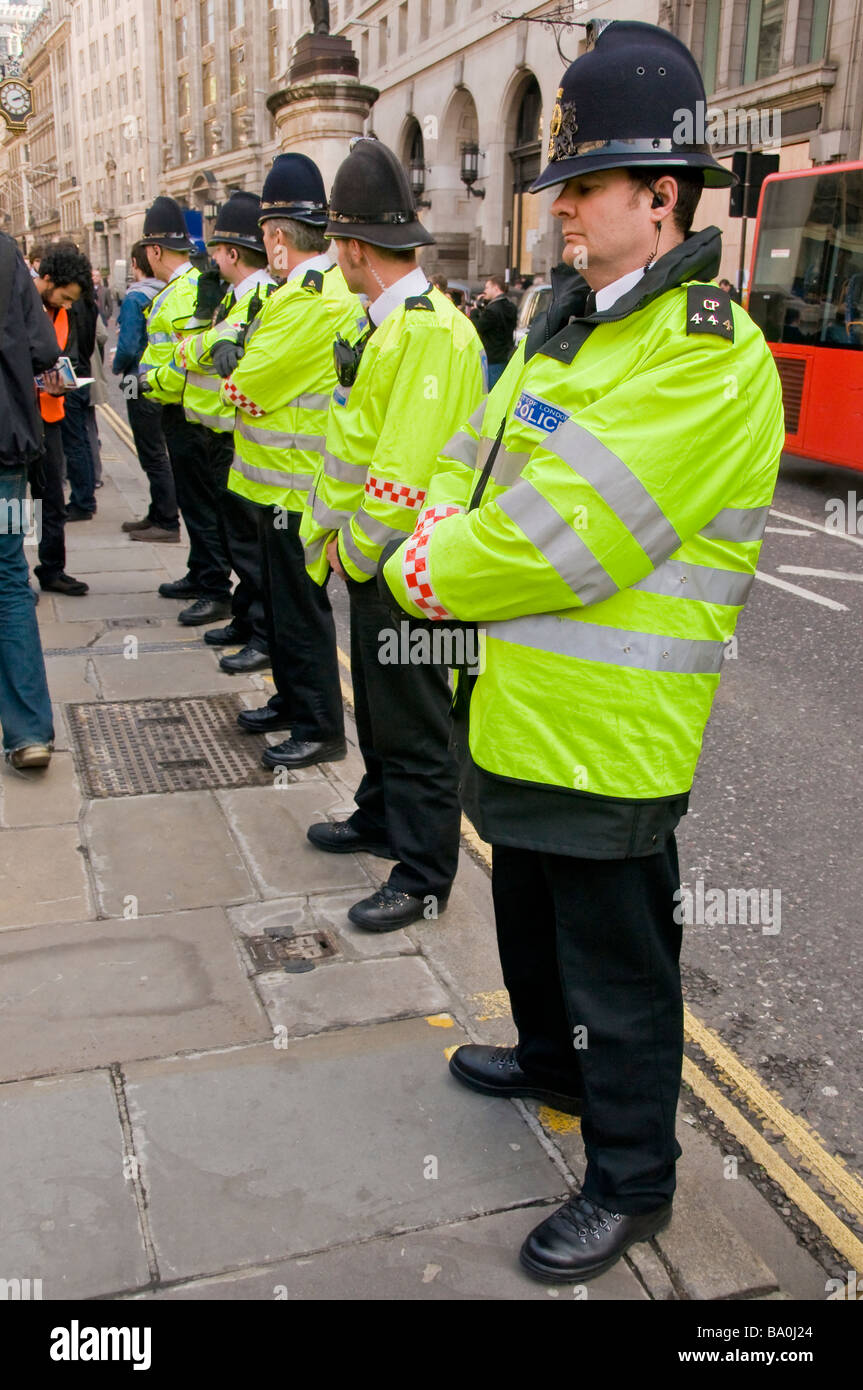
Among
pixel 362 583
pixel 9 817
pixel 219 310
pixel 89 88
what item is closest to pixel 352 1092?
pixel 362 583

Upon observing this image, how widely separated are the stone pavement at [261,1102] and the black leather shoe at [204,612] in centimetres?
258

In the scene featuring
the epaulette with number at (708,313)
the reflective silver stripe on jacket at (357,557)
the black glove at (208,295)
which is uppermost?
the black glove at (208,295)

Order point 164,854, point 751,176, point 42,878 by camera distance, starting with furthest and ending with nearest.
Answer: point 751,176 < point 164,854 < point 42,878

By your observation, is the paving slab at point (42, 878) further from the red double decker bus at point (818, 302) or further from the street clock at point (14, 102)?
the street clock at point (14, 102)

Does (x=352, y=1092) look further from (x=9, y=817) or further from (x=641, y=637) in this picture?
(x=9, y=817)

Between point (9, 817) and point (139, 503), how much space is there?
263 inches

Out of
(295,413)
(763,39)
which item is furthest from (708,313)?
(763,39)

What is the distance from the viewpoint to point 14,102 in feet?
63.0

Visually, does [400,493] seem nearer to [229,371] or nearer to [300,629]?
[300,629]

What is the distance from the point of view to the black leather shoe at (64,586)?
23.7 ft

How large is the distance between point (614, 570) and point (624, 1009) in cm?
85

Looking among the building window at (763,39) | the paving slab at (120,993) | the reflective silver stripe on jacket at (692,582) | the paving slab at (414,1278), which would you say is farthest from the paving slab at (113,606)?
the building window at (763,39)

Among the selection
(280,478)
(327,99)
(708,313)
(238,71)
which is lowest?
(280,478)

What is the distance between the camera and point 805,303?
12750 millimetres
